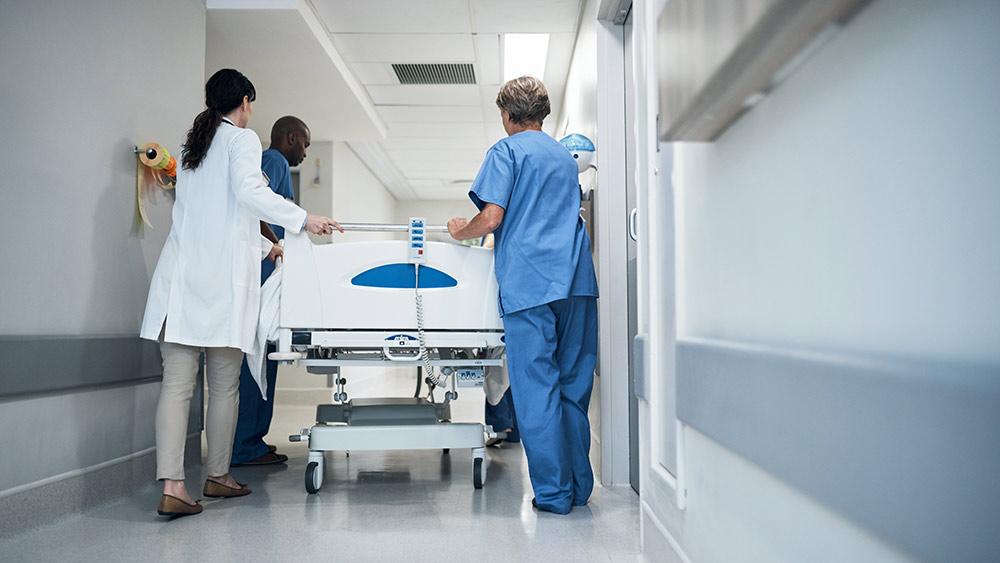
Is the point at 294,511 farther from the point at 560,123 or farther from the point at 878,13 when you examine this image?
the point at 560,123

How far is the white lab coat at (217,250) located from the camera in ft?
8.21

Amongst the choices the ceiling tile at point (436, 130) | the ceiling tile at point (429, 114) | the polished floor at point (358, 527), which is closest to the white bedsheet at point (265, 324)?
the polished floor at point (358, 527)

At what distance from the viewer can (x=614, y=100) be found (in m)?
3.12

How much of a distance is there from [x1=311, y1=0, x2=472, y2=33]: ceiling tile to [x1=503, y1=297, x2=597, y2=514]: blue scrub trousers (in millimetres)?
2383

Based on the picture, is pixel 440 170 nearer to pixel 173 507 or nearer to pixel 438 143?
pixel 438 143

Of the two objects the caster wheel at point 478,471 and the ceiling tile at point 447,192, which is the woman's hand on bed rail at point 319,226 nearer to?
the caster wheel at point 478,471

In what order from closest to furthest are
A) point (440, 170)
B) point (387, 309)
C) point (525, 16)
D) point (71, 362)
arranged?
point (71, 362) < point (387, 309) < point (525, 16) < point (440, 170)

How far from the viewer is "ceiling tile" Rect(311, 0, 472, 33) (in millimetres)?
4254

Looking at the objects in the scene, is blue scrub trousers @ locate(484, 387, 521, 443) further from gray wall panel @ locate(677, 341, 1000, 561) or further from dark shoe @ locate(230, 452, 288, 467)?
gray wall panel @ locate(677, 341, 1000, 561)

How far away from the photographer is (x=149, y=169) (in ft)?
10.0

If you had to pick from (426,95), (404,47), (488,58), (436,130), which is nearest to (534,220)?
(404,47)

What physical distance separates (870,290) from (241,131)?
2.33 metres

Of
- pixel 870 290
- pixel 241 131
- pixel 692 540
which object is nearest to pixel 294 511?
pixel 241 131

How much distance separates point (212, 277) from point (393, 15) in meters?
2.46
